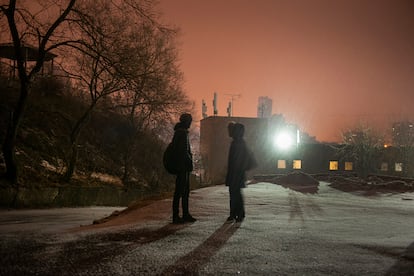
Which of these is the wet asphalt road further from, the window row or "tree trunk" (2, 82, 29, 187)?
the window row

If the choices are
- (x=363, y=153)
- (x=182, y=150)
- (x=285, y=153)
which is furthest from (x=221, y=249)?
(x=363, y=153)

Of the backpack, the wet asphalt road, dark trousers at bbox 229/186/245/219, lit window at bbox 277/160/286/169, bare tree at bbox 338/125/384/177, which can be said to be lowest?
the wet asphalt road

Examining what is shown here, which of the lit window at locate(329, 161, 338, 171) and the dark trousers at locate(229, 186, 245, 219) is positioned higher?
the lit window at locate(329, 161, 338, 171)

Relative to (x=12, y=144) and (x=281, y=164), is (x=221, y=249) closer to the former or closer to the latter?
(x=12, y=144)

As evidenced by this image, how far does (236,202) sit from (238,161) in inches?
28.3

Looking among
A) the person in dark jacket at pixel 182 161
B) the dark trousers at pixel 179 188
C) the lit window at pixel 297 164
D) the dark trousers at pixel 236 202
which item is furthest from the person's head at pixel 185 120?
the lit window at pixel 297 164

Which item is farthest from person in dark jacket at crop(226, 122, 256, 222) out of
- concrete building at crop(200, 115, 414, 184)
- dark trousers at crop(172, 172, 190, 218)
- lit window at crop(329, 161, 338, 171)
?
lit window at crop(329, 161, 338, 171)

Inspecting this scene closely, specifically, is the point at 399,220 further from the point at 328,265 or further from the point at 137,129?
the point at 137,129

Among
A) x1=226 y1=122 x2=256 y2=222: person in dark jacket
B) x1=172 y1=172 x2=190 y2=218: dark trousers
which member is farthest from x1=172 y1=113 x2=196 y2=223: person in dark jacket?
x1=226 y1=122 x2=256 y2=222: person in dark jacket

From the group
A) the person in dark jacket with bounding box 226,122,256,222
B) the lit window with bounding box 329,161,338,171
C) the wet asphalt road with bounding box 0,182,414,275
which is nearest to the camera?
the wet asphalt road with bounding box 0,182,414,275

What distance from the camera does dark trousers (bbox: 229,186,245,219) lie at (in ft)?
26.5

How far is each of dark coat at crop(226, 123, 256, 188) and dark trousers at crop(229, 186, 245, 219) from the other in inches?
4.3

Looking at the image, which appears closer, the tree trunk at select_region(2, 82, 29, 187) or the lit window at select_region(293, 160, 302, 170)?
the tree trunk at select_region(2, 82, 29, 187)

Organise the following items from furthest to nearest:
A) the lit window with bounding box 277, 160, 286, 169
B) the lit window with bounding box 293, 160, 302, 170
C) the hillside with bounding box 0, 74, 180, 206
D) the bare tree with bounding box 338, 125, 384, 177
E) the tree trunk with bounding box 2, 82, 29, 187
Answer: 1. the lit window with bounding box 293, 160, 302, 170
2. the lit window with bounding box 277, 160, 286, 169
3. the bare tree with bounding box 338, 125, 384, 177
4. the hillside with bounding box 0, 74, 180, 206
5. the tree trunk with bounding box 2, 82, 29, 187
